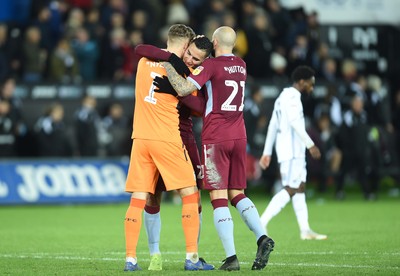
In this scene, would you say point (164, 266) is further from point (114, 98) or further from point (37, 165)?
point (114, 98)

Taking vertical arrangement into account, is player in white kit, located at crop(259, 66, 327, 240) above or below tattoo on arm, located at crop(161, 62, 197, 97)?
below

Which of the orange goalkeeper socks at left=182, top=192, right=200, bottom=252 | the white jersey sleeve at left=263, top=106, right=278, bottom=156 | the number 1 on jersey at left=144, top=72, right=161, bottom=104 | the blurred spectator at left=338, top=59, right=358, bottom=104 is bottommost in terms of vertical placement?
the orange goalkeeper socks at left=182, top=192, right=200, bottom=252

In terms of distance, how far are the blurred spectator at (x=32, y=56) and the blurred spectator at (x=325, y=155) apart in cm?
634

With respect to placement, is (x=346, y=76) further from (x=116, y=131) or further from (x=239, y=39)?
(x=116, y=131)

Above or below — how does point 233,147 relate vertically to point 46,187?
above

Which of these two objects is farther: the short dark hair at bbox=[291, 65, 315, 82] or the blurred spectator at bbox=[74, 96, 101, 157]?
the blurred spectator at bbox=[74, 96, 101, 157]

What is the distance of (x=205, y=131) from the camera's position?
11.1 meters

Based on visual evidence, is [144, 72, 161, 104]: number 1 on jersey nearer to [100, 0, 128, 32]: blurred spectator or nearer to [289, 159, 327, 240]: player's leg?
[289, 159, 327, 240]: player's leg

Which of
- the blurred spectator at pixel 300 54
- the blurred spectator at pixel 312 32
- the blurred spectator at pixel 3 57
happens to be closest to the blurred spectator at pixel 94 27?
the blurred spectator at pixel 3 57

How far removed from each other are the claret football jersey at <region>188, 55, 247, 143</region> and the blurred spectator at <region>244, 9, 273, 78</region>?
548 inches

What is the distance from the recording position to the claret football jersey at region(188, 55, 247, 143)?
11.0 metres

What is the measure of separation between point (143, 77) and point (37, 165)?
11313 mm

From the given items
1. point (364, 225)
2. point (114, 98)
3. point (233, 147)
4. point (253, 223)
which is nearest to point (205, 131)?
point (233, 147)

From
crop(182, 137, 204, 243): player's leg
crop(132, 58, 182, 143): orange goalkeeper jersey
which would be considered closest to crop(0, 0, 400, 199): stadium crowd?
crop(182, 137, 204, 243): player's leg
